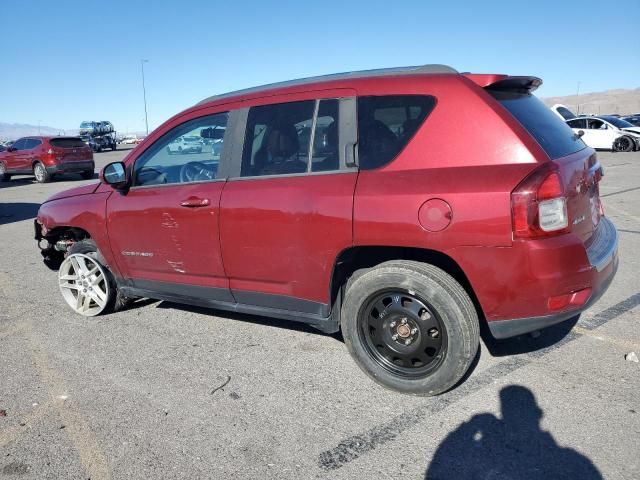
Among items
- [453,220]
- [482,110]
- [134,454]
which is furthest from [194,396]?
[482,110]

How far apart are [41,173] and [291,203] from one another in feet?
60.5

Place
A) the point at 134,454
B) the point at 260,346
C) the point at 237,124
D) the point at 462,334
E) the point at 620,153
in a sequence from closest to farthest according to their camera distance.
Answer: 1. the point at 134,454
2. the point at 462,334
3. the point at 237,124
4. the point at 260,346
5. the point at 620,153

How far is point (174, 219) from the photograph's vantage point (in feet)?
12.2

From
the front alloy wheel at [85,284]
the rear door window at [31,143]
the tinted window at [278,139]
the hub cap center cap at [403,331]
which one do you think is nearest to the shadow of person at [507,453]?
the hub cap center cap at [403,331]

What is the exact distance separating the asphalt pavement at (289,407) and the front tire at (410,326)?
16 centimetres

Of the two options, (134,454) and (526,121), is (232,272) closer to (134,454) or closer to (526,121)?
(134,454)

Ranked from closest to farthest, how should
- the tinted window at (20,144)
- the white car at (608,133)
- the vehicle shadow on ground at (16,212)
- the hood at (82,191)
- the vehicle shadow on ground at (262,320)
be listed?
the vehicle shadow on ground at (262,320) → the hood at (82,191) → the vehicle shadow on ground at (16,212) → the tinted window at (20,144) → the white car at (608,133)

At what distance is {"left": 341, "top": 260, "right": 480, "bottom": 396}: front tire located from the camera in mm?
2838

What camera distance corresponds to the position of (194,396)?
3188 mm

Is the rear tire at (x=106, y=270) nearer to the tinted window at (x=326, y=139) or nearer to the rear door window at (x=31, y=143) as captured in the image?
the tinted window at (x=326, y=139)

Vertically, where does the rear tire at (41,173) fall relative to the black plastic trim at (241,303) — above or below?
above

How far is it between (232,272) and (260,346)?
68cm

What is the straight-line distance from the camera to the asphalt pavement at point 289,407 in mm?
2492

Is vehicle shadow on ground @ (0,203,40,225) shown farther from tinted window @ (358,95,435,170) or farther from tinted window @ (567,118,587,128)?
tinted window @ (567,118,587,128)
